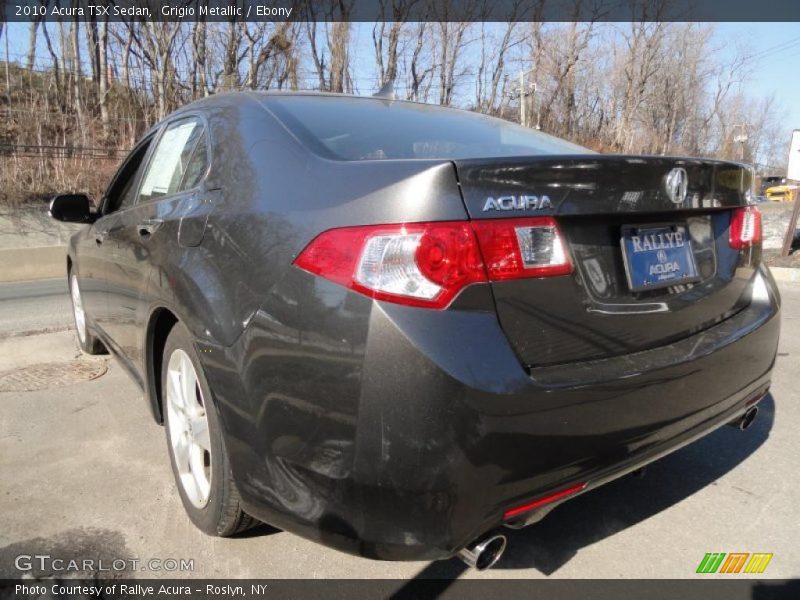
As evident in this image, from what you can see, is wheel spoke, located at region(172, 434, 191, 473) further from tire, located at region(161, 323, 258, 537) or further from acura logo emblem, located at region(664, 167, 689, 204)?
acura logo emblem, located at region(664, 167, 689, 204)

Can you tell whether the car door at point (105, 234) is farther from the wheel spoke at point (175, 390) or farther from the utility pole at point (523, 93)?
the utility pole at point (523, 93)

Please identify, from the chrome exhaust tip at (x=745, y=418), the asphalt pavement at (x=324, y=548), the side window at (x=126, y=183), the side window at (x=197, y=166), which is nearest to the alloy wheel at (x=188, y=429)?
the asphalt pavement at (x=324, y=548)

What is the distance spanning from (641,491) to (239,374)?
75.0 inches

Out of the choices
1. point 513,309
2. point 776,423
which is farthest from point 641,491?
point 513,309

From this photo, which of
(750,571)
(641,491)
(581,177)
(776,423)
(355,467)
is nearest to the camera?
(355,467)

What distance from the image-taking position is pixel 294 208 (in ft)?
6.14

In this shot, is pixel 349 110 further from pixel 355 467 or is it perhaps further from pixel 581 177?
pixel 355 467

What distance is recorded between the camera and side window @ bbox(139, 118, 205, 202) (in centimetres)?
272

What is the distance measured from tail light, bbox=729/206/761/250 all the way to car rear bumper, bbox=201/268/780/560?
0.78 m

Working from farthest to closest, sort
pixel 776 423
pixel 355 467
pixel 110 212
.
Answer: pixel 110 212 → pixel 776 423 → pixel 355 467

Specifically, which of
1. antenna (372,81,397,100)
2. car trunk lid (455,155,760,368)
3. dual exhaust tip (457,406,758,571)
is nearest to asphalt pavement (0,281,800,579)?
dual exhaust tip (457,406,758,571)

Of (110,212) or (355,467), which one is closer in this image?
(355,467)

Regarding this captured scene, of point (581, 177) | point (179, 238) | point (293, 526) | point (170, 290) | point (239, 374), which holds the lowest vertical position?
point (293, 526)

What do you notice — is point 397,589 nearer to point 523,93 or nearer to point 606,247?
point 606,247
